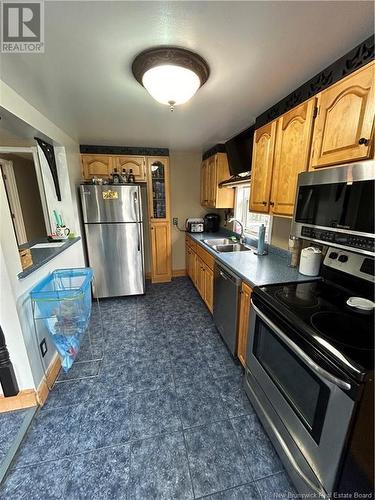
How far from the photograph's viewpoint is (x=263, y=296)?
1.32 meters

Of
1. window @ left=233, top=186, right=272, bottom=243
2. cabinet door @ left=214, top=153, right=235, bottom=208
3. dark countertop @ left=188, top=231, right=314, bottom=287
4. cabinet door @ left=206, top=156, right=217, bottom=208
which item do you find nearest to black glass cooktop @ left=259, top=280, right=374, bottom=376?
dark countertop @ left=188, top=231, right=314, bottom=287

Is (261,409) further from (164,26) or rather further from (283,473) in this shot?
(164,26)

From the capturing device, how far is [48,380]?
1.67 metres

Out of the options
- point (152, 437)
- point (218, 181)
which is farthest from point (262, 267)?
point (218, 181)

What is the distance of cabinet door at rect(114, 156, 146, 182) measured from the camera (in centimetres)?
316

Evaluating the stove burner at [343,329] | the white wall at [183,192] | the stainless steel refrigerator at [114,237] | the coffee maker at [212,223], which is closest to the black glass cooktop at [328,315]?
the stove burner at [343,329]

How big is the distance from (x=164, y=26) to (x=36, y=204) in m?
3.58

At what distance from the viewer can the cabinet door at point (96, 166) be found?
307 cm

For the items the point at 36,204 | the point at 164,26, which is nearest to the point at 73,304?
the point at 164,26

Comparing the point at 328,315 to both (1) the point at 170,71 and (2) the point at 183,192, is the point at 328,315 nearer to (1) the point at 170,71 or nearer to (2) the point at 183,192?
(1) the point at 170,71

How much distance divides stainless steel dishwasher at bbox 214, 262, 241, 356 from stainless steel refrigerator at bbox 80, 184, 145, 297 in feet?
4.63

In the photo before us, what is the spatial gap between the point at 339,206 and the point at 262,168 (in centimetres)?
93

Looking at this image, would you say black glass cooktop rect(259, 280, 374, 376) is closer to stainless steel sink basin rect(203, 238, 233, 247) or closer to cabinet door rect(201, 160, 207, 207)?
stainless steel sink basin rect(203, 238, 233, 247)

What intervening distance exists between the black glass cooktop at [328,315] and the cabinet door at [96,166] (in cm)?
288
